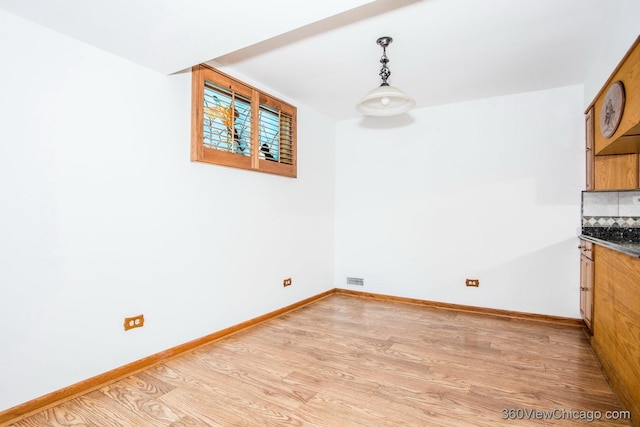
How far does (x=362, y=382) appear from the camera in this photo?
217 cm

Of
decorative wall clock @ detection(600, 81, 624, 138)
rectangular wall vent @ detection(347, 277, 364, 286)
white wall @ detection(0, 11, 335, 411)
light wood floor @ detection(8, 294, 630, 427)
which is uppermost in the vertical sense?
decorative wall clock @ detection(600, 81, 624, 138)

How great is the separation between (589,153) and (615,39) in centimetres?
115

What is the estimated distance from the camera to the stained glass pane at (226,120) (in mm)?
2834

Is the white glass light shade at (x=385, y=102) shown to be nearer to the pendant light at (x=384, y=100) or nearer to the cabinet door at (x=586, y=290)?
the pendant light at (x=384, y=100)

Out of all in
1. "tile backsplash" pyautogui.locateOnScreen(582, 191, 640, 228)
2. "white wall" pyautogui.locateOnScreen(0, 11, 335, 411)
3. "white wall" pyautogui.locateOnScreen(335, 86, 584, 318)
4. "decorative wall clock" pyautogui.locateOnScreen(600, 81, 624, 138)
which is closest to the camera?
"white wall" pyautogui.locateOnScreen(0, 11, 335, 411)

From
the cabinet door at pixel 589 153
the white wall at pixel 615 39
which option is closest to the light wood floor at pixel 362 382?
the cabinet door at pixel 589 153

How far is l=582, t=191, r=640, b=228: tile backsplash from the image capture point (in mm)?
3008

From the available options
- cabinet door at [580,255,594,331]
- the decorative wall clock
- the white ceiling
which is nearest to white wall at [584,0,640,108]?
the white ceiling

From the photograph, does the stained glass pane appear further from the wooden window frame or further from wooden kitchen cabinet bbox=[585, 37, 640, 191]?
wooden kitchen cabinet bbox=[585, 37, 640, 191]

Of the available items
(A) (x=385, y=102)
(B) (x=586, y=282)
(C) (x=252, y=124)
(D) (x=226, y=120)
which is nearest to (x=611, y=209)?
(B) (x=586, y=282)

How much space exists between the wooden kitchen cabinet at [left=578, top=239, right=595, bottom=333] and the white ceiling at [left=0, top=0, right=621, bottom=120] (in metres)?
1.68

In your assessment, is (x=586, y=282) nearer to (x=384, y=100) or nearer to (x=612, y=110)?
(x=612, y=110)

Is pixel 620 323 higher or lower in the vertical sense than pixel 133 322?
higher

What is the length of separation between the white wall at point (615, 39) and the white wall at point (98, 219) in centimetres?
305
